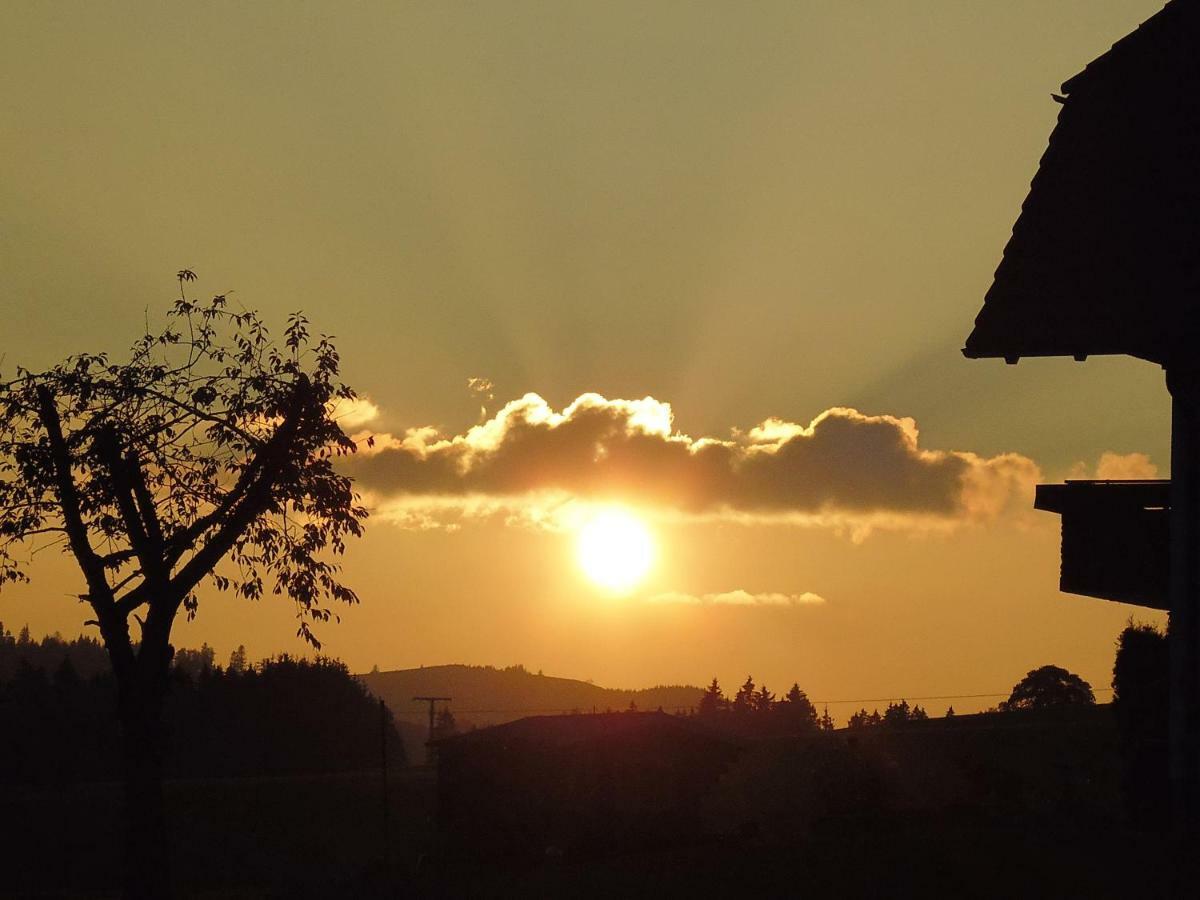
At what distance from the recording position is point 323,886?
40.5 metres

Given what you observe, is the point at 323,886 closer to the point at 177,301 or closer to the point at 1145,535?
the point at 177,301

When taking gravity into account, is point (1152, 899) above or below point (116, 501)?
below

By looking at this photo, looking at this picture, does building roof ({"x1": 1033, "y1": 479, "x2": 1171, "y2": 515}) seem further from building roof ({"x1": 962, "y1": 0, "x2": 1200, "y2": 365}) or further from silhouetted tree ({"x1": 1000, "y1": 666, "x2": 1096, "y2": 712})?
silhouetted tree ({"x1": 1000, "y1": 666, "x2": 1096, "y2": 712})

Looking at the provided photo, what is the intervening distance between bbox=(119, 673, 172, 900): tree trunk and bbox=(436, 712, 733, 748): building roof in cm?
3727

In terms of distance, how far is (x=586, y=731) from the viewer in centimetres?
6419

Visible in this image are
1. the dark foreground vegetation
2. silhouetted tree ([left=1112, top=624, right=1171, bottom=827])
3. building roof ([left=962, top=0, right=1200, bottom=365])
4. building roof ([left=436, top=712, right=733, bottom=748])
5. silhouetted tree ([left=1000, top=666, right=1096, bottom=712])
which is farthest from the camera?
silhouetted tree ([left=1000, top=666, right=1096, bottom=712])

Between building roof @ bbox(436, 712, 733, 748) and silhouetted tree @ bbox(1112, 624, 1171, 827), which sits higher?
silhouetted tree @ bbox(1112, 624, 1171, 827)

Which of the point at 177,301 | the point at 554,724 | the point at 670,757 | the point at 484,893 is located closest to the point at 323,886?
the point at 484,893

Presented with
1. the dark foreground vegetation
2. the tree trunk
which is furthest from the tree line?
the tree trunk

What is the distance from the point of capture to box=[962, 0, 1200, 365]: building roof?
1497cm

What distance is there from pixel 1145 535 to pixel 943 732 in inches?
3668

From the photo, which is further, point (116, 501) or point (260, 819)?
point (260, 819)

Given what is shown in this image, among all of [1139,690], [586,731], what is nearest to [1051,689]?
[586,731]

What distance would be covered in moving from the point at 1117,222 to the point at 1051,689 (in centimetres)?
12988
